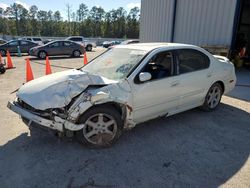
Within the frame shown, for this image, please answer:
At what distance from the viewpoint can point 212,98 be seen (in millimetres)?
5301

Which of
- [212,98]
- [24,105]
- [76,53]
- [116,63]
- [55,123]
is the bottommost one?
[76,53]

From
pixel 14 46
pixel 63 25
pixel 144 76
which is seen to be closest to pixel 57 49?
pixel 14 46

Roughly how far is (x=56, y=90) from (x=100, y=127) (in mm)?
872

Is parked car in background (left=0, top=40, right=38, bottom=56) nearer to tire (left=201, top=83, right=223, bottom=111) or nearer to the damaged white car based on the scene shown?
the damaged white car

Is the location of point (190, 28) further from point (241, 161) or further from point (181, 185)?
point (181, 185)

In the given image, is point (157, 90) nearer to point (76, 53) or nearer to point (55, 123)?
point (55, 123)

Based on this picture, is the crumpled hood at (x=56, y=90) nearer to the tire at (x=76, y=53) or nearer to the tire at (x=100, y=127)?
the tire at (x=100, y=127)

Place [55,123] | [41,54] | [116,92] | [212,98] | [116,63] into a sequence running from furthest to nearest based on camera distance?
[41,54] → [212,98] → [116,63] → [116,92] → [55,123]

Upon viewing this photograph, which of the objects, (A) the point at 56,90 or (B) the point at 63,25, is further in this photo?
(B) the point at 63,25

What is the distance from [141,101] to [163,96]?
52 centimetres

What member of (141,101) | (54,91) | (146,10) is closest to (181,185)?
(141,101)

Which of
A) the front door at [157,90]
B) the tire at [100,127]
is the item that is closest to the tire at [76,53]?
the front door at [157,90]

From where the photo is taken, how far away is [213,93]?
208 inches

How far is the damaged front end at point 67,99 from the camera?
10.9ft
